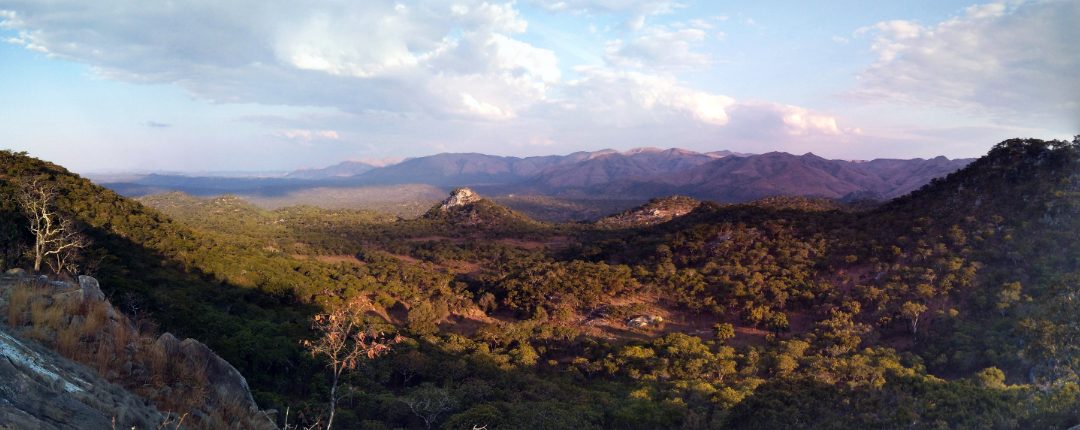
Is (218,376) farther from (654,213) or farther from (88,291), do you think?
(654,213)

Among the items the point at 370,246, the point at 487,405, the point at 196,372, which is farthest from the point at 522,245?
the point at 196,372

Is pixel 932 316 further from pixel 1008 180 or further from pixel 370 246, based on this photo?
pixel 370 246

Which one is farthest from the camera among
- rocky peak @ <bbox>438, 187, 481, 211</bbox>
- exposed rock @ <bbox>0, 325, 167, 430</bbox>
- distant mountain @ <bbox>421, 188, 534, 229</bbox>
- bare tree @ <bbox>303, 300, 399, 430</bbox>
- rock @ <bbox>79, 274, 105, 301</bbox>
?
rocky peak @ <bbox>438, 187, 481, 211</bbox>

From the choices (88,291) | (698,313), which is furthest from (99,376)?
(698,313)

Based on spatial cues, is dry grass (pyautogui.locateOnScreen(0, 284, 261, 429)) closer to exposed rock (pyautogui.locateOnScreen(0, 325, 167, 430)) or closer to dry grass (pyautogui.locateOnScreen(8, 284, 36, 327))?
dry grass (pyautogui.locateOnScreen(8, 284, 36, 327))

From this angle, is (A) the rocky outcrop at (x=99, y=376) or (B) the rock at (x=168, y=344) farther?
(B) the rock at (x=168, y=344)

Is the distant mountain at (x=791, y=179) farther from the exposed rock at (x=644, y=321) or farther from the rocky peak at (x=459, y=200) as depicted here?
the exposed rock at (x=644, y=321)

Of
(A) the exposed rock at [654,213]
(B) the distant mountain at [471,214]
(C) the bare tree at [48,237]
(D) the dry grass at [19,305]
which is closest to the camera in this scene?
(D) the dry grass at [19,305]

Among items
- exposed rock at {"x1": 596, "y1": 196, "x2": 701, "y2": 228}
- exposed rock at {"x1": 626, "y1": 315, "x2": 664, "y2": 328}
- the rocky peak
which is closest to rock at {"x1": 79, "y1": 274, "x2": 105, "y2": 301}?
exposed rock at {"x1": 626, "y1": 315, "x2": 664, "y2": 328}

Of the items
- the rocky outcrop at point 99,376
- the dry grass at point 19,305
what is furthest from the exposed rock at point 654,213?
the dry grass at point 19,305
